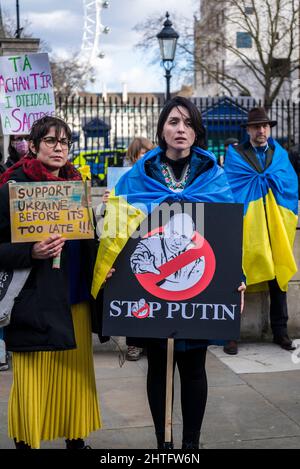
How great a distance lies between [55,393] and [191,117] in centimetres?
157

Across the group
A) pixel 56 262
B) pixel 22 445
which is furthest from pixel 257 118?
pixel 22 445

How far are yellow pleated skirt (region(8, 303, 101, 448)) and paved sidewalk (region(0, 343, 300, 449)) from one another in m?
0.44

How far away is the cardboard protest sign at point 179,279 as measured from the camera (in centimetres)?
357

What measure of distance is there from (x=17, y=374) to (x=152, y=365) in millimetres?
686

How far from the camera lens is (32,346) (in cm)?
353

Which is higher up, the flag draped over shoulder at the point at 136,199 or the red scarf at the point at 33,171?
the red scarf at the point at 33,171

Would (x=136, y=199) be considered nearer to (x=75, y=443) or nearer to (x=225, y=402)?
(x=75, y=443)

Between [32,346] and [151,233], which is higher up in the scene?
[151,233]

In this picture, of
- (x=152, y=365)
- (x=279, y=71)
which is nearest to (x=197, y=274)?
(x=152, y=365)

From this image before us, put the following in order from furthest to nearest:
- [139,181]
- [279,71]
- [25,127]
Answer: [279,71] < [25,127] < [139,181]

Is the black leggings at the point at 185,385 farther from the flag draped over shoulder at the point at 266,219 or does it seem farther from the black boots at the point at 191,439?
the flag draped over shoulder at the point at 266,219

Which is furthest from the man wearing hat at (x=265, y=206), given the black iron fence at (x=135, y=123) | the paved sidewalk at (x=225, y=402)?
the black iron fence at (x=135, y=123)

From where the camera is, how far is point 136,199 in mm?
3631
